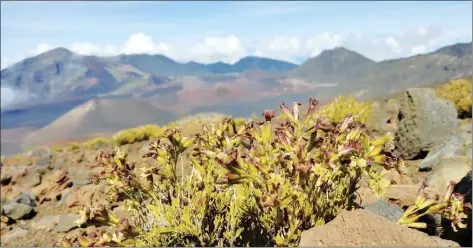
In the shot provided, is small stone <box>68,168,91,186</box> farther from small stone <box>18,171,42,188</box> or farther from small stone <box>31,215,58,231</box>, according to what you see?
small stone <box>31,215,58,231</box>

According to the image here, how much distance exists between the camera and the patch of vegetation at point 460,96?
16.4 metres

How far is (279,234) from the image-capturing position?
13.9 ft

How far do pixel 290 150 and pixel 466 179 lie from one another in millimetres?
3538

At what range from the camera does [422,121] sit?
39.3 ft

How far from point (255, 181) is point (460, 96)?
15.2m

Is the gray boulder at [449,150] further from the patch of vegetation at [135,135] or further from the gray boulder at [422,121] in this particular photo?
the patch of vegetation at [135,135]

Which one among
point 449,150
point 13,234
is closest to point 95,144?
point 13,234

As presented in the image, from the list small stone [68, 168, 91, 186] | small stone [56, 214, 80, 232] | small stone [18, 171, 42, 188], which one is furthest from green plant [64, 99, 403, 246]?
small stone [18, 171, 42, 188]

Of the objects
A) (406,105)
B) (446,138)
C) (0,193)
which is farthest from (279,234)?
(0,193)

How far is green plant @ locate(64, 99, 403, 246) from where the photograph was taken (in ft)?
12.5

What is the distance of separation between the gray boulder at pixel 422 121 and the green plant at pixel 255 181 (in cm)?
770

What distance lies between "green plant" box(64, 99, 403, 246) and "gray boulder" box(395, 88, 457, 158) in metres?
7.70

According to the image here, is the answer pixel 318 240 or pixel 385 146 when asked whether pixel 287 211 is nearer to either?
pixel 318 240

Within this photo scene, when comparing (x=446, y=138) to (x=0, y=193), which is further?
(x=0, y=193)
